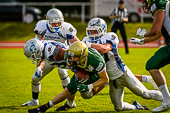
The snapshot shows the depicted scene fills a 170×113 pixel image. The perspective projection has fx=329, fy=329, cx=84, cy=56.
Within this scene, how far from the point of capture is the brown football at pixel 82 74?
442cm

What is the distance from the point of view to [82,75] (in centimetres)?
443

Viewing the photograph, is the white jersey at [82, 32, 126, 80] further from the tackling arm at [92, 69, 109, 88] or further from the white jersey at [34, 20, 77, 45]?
the white jersey at [34, 20, 77, 45]

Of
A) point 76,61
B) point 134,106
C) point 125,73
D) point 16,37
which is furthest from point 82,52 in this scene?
point 16,37

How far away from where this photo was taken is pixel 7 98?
19.5ft

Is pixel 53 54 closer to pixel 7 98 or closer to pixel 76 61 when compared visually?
pixel 76 61

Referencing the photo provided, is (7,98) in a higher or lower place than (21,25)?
higher

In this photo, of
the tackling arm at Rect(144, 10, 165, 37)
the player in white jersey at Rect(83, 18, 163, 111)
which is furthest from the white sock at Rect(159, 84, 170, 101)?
the tackling arm at Rect(144, 10, 165, 37)

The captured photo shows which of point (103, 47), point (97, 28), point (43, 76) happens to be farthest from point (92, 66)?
point (43, 76)

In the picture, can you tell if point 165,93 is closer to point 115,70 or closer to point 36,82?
point 115,70

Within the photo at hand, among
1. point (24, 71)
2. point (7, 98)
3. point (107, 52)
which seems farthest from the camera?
point (24, 71)

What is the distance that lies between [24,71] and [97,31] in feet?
15.3

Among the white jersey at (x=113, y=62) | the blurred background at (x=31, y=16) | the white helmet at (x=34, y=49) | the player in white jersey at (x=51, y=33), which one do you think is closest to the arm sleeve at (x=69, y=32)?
the player in white jersey at (x=51, y=33)

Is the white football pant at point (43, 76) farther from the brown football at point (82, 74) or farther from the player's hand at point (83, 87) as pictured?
the player's hand at point (83, 87)

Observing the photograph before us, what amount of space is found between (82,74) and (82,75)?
0.02 metres
